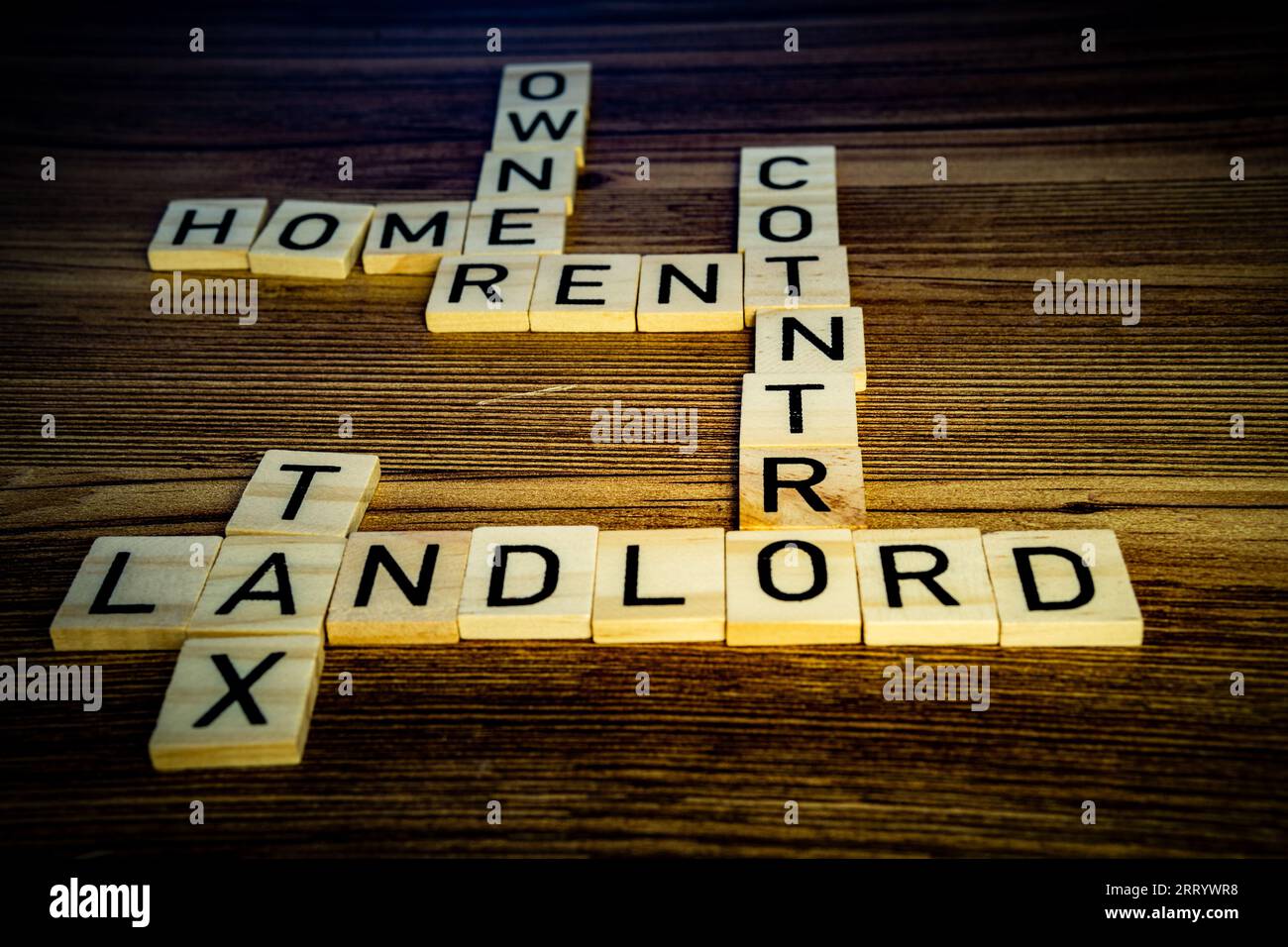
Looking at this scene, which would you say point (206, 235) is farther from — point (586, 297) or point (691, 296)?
point (691, 296)

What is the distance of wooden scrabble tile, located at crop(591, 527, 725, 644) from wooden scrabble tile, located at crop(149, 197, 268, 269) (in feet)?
2.75

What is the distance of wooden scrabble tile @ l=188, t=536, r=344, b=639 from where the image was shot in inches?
47.6

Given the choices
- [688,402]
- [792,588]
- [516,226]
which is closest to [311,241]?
[516,226]

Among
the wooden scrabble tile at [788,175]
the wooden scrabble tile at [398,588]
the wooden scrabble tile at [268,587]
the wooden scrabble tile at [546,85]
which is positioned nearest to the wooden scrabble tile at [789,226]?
the wooden scrabble tile at [788,175]

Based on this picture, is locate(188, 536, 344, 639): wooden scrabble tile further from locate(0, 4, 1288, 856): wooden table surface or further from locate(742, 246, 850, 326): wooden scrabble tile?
locate(742, 246, 850, 326): wooden scrabble tile

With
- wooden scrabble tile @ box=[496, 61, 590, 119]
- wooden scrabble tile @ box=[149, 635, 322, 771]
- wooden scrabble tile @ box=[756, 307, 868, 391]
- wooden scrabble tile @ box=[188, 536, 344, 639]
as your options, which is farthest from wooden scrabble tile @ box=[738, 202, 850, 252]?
wooden scrabble tile @ box=[149, 635, 322, 771]

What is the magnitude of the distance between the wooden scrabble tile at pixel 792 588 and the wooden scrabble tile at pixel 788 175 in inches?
27.5

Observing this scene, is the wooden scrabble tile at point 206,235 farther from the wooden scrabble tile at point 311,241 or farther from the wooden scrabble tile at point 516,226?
the wooden scrabble tile at point 516,226

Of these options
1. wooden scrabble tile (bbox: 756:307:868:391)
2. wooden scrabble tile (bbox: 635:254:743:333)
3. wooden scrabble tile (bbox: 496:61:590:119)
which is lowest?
wooden scrabble tile (bbox: 756:307:868:391)
